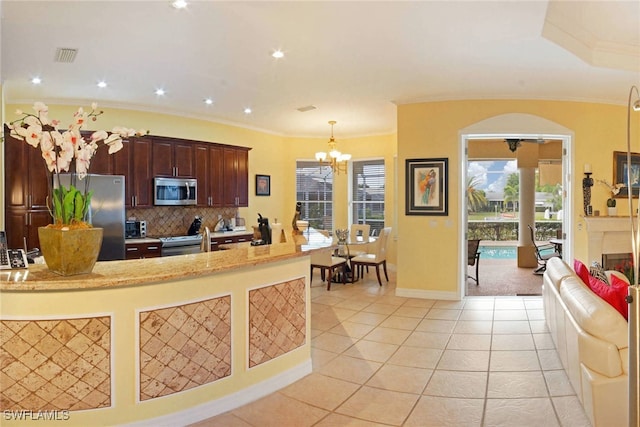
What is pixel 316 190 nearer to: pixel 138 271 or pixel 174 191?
pixel 174 191

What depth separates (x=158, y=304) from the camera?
7.67 feet

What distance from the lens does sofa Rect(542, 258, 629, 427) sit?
223cm

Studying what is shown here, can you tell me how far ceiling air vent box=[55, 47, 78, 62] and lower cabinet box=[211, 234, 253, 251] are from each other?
121 inches

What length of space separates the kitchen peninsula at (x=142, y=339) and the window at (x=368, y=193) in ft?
18.2

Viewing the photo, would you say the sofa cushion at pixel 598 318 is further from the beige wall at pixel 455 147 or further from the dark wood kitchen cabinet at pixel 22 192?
the dark wood kitchen cabinet at pixel 22 192

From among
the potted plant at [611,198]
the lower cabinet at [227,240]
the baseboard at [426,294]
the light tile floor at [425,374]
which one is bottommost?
the light tile floor at [425,374]

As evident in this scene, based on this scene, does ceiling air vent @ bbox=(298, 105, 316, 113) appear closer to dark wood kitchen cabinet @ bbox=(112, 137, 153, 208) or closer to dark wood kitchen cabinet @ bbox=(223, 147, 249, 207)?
dark wood kitchen cabinet @ bbox=(223, 147, 249, 207)

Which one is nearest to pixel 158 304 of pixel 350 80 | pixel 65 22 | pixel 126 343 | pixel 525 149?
pixel 126 343

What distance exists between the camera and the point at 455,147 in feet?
18.4

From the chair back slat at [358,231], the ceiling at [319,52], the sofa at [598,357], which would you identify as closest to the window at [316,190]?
the chair back slat at [358,231]

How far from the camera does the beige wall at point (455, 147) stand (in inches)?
218

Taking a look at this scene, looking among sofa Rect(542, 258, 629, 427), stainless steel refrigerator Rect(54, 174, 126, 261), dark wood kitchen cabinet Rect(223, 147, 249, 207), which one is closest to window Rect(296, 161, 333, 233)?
dark wood kitchen cabinet Rect(223, 147, 249, 207)

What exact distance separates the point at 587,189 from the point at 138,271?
230 inches

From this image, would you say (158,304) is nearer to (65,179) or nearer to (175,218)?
(65,179)
